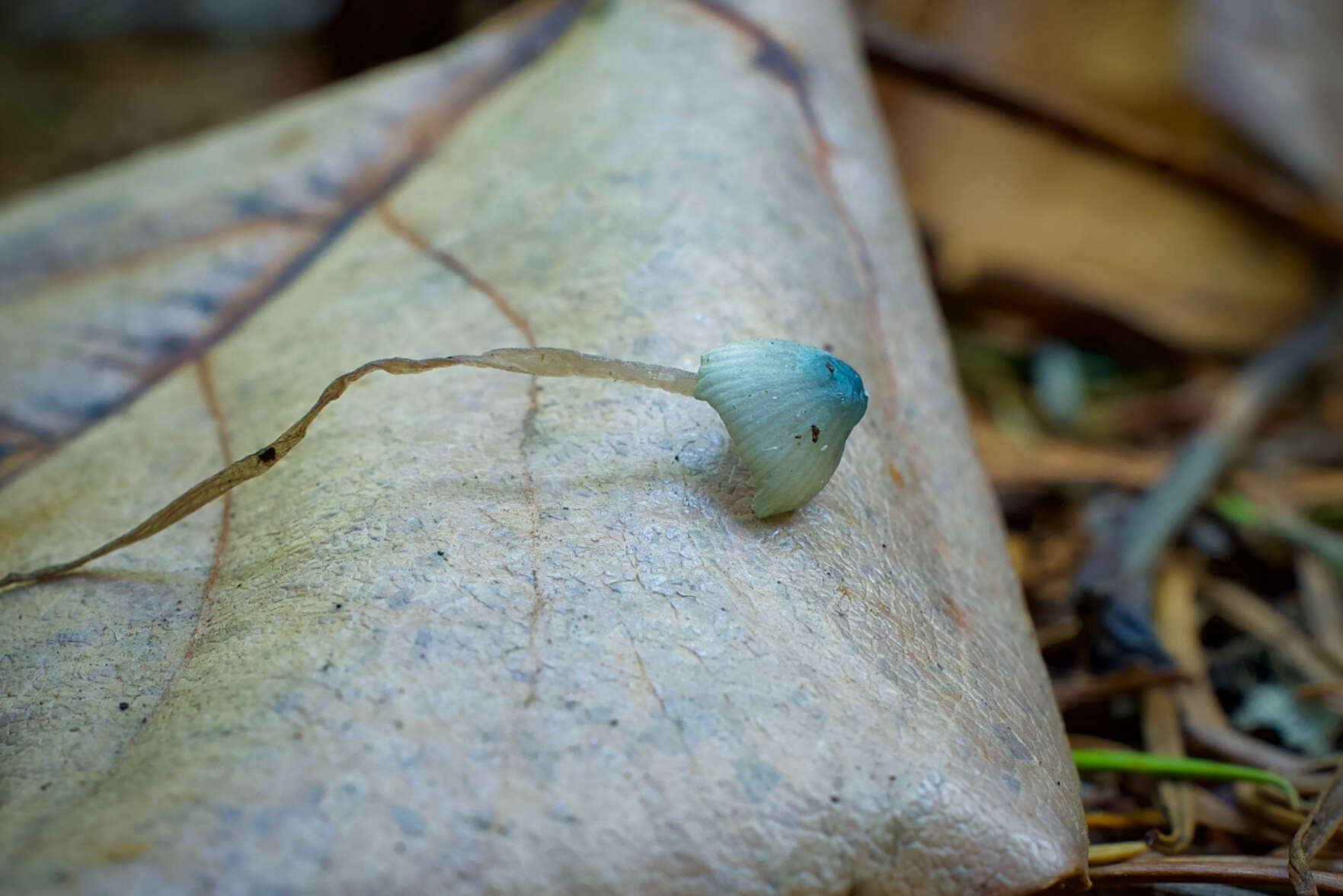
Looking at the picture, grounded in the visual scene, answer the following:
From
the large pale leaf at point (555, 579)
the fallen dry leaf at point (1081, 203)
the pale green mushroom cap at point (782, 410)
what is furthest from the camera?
the fallen dry leaf at point (1081, 203)

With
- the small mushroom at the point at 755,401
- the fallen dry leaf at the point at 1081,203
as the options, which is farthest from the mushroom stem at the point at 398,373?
the fallen dry leaf at the point at 1081,203

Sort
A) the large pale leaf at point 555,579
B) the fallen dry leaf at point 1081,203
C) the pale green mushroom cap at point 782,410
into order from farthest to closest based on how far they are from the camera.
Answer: the fallen dry leaf at point 1081,203 < the pale green mushroom cap at point 782,410 < the large pale leaf at point 555,579

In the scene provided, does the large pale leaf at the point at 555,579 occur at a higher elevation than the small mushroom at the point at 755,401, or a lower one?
lower

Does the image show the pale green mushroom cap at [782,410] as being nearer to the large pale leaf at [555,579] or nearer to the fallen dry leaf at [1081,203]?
the large pale leaf at [555,579]

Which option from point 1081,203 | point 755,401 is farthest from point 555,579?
point 1081,203

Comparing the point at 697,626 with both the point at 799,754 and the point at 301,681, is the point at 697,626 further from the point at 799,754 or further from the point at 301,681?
the point at 301,681

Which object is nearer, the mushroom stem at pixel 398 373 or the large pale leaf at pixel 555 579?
the large pale leaf at pixel 555 579

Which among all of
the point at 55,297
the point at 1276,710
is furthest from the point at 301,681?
the point at 1276,710
